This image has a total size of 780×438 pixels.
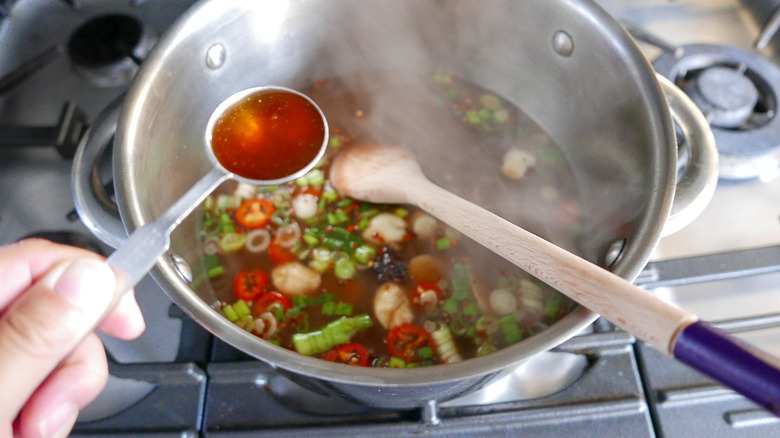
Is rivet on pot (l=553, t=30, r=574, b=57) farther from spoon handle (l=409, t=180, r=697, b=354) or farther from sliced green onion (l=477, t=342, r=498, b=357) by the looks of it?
sliced green onion (l=477, t=342, r=498, b=357)

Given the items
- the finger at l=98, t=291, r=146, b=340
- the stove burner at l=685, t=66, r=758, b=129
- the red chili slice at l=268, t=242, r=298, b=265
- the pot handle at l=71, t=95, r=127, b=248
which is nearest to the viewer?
the finger at l=98, t=291, r=146, b=340

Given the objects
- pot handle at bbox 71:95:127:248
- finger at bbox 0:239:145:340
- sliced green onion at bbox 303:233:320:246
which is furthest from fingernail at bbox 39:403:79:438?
sliced green onion at bbox 303:233:320:246

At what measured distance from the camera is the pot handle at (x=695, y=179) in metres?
0.94

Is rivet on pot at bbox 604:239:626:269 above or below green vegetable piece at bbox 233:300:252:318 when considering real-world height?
above

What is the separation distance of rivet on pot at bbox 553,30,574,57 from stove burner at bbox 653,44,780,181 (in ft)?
0.91

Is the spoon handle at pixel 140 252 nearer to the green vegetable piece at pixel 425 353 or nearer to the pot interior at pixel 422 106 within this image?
the pot interior at pixel 422 106

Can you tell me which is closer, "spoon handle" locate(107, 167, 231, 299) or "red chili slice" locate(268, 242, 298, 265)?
"spoon handle" locate(107, 167, 231, 299)

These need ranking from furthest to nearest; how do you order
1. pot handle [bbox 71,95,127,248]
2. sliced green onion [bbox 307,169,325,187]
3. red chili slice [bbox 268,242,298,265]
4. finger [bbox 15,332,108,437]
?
sliced green onion [bbox 307,169,325,187] < red chili slice [bbox 268,242,298,265] < pot handle [bbox 71,95,127,248] < finger [bbox 15,332,108,437]

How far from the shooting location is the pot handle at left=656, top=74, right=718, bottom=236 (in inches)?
37.1

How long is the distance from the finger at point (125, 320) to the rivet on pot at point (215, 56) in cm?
→ 64

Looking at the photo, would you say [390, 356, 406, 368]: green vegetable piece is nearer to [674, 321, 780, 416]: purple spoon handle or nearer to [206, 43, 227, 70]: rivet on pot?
[674, 321, 780, 416]: purple spoon handle

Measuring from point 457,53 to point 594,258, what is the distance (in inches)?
29.6

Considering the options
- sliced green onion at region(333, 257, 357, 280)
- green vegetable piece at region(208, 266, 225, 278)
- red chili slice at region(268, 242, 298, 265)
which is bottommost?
green vegetable piece at region(208, 266, 225, 278)

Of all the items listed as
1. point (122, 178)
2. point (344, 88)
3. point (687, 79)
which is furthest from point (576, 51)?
point (122, 178)
